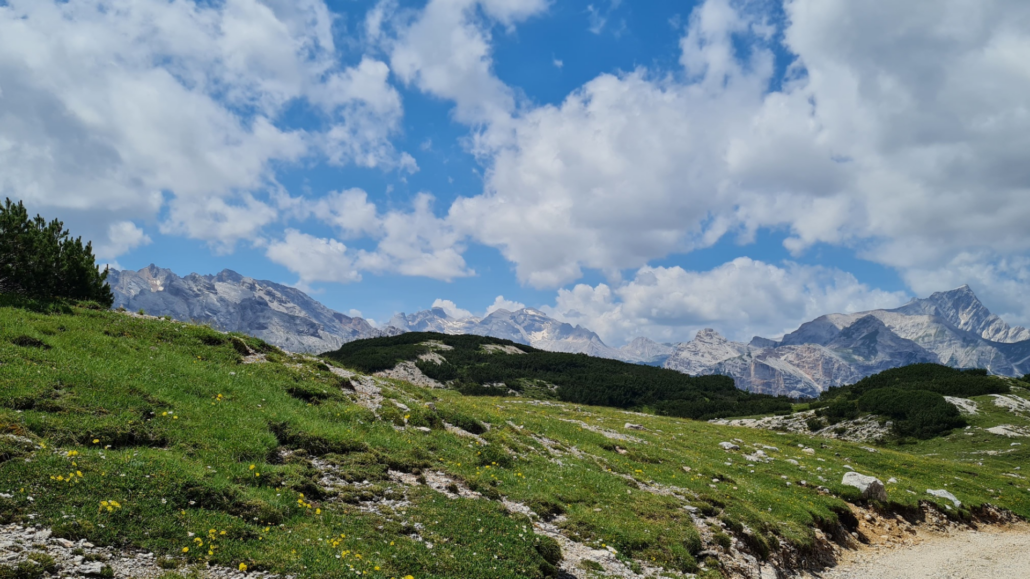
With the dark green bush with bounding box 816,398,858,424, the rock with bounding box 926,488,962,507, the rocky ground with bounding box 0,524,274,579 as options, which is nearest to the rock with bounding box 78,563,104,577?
the rocky ground with bounding box 0,524,274,579

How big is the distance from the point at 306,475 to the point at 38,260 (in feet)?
76.7

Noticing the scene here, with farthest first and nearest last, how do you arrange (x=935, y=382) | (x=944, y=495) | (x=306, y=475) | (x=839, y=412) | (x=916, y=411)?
1. (x=935, y=382)
2. (x=839, y=412)
3. (x=916, y=411)
4. (x=944, y=495)
5. (x=306, y=475)

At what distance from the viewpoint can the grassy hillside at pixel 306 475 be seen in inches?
444

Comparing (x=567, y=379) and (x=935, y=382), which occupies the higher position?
(x=935, y=382)

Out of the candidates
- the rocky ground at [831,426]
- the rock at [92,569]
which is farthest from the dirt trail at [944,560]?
the rocky ground at [831,426]

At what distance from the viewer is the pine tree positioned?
A: 25203 mm

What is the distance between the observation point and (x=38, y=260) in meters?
26.2

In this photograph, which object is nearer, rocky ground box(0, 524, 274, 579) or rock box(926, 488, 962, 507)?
rocky ground box(0, 524, 274, 579)

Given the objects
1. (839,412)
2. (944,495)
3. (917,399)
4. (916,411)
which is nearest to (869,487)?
(944,495)

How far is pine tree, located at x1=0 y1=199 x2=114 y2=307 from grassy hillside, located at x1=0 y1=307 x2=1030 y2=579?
4.94 m

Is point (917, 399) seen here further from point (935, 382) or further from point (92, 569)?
point (92, 569)

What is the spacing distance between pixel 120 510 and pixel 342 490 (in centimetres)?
595

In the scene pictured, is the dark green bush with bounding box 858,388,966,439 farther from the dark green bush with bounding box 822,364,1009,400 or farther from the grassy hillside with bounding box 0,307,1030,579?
the grassy hillside with bounding box 0,307,1030,579

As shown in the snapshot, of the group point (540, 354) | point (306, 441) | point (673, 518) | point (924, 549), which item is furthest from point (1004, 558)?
point (540, 354)
